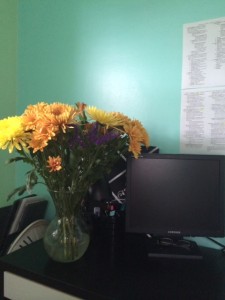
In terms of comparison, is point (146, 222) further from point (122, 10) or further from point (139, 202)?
point (122, 10)

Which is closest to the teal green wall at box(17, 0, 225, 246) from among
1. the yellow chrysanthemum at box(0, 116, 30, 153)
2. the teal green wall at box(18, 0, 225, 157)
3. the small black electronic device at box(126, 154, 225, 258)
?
the teal green wall at box(18, 0, 225, 157)

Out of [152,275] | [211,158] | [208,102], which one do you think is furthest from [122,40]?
[152,275]

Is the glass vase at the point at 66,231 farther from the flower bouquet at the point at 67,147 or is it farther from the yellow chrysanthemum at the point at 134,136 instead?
the yellow chrysanthemum at the point at 134,136

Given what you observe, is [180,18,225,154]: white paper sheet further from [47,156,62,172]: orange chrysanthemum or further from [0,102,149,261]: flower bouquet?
[47,156,62,172]: orange chrysanthemum

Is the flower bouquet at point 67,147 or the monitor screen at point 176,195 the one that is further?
the monitor screen at point 176,195

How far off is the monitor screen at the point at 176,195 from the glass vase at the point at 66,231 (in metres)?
0.20

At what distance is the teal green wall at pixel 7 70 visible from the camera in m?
1.49

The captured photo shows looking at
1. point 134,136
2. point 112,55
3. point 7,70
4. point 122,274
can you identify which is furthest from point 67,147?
point 7,70

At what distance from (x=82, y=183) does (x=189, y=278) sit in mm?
436

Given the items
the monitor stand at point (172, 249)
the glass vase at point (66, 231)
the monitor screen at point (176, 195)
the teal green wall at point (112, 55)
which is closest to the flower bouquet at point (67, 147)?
the glass vase at point (66, 231)

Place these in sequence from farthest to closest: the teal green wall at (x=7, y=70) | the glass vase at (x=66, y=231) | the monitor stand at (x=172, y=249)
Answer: the teal green wall at (x=7, y=70)
the monitor stand at (x=172, y=249)
the glass vase at (x=66, y=231)

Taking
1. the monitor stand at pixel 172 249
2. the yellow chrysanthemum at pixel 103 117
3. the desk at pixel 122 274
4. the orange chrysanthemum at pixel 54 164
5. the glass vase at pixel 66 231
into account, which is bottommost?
the desk at pixel 122 274

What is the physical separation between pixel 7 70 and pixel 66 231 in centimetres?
110

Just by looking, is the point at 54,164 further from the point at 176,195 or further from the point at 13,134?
the point at 176,195
